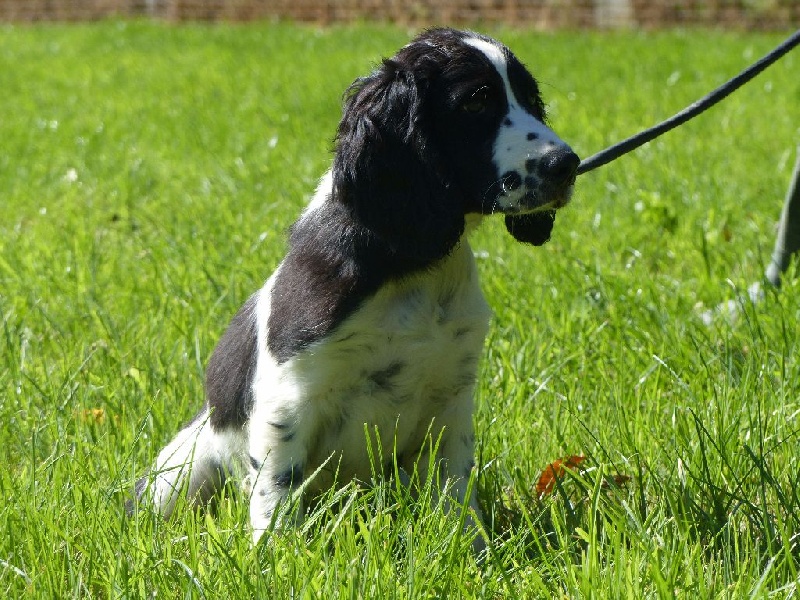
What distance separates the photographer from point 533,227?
9.50ft

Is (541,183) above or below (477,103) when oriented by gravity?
below

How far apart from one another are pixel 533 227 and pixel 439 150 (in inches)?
16.5

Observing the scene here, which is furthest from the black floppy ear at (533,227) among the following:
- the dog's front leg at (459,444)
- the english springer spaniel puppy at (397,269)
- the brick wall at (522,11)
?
the brick wall at (522,11)

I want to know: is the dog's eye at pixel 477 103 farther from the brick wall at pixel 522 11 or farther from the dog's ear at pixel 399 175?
the brick wall at pixel 522 11

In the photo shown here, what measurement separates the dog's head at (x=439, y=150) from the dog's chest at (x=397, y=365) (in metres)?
0.14

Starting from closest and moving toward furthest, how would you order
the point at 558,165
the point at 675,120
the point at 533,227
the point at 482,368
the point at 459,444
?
the point at 558,165 → the point at 459,444 → the point at 533,227 → the point at 675,120 → the point at 482,368

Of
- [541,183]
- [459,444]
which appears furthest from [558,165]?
[459,444]

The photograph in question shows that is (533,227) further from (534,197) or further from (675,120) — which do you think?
(675,120)

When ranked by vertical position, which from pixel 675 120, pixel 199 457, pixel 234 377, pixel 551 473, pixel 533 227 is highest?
pixel 675 120

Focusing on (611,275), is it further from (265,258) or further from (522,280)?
(265,258)

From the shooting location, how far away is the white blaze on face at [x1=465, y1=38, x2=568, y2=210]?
8.15 ft

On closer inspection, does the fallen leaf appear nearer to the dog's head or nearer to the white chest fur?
the white chest fur

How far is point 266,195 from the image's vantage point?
5.82 m

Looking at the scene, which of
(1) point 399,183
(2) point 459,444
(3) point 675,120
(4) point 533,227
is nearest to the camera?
(1) point 399,183
